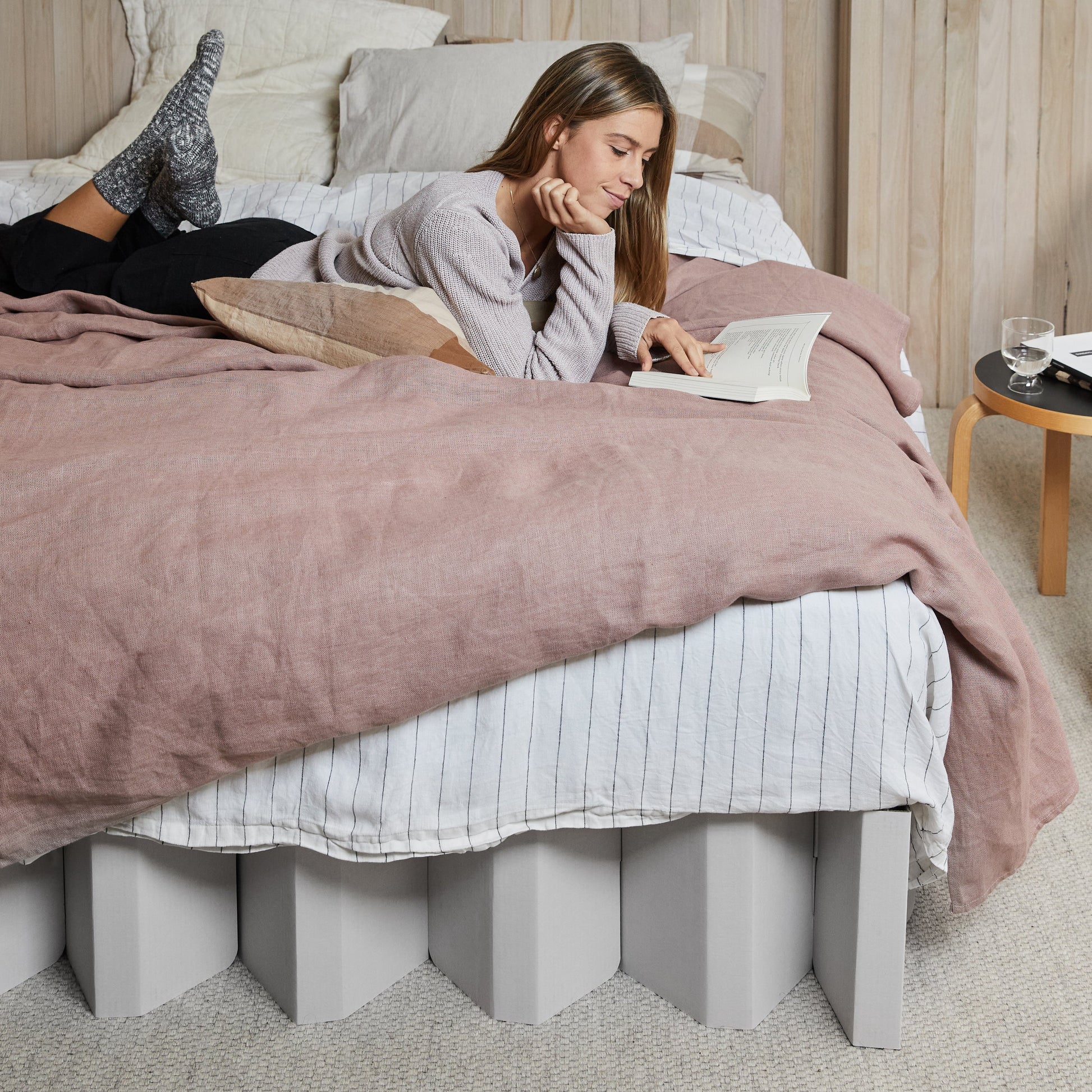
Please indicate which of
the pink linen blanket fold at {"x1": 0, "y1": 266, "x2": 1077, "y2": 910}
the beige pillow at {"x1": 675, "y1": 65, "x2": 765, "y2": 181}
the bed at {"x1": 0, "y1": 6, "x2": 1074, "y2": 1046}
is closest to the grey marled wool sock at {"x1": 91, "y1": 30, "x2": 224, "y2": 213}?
the pink linen blanket fold at {"x1": 0, "y1": 266, "x2": 1077, "y2": 910}

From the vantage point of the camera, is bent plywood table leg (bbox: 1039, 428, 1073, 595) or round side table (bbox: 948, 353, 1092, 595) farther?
bent plywood table leg (bbox: 1039, 428, 1073, 595)

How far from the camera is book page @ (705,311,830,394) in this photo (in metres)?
1.25

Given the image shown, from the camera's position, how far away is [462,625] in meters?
0.86

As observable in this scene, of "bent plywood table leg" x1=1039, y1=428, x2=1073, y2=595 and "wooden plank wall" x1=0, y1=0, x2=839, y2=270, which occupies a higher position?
"wooden plank wall" x1=0, y1=0, x2=839, y2=270

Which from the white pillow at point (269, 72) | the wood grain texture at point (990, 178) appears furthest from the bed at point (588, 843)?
the wood grain texture at point (990, 178)

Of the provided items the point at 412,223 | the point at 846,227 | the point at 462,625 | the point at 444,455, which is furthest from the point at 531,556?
the point at 846,227

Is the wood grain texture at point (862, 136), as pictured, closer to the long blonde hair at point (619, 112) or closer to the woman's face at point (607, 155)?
the long blonde hair at point (619, 112)

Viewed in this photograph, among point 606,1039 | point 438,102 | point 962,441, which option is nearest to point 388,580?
point 606,1039

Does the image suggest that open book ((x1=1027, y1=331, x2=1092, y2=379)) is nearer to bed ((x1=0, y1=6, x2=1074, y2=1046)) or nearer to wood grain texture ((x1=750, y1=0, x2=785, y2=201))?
bed ((x1=0, y1=6, x2=1074, y2=1046))

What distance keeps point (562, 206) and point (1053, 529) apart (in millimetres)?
1030

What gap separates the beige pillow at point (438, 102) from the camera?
2250 mm

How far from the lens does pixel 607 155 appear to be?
4.81ft

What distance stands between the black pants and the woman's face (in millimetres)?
468

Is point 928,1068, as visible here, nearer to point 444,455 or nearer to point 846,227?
point 444,455
